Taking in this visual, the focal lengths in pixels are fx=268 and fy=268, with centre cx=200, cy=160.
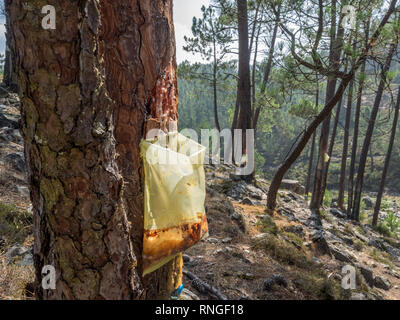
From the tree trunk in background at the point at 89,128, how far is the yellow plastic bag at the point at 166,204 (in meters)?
0.05

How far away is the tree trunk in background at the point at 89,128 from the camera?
894 millimetres

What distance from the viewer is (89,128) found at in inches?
37.4

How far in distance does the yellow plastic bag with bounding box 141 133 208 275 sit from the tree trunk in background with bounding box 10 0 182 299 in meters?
0.05

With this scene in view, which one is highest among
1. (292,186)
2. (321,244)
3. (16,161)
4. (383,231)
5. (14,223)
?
(16,161)

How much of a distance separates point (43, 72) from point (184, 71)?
477 inches

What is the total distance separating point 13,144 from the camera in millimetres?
4664

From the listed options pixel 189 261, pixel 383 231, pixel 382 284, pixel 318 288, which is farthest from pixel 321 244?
pixel 383 231

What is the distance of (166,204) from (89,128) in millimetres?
526

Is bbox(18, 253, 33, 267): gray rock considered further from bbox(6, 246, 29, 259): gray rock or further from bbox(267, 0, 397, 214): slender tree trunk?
bbox(267, 0, 397, 214): slender tree trunk

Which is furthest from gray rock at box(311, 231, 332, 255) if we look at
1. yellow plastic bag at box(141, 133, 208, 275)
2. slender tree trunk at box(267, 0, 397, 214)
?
yellow plastic bag at box(141, 133, 208, 275)

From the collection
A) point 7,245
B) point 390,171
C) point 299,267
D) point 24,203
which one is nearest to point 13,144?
point 24,203

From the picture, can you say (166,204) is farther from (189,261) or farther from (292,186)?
(292,186)

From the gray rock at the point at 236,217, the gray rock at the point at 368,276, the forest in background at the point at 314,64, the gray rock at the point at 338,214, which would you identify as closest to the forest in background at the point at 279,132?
the forest in background at the point at 314,64

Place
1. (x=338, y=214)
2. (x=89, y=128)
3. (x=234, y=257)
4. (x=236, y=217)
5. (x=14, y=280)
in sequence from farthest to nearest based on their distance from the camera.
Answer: (x=338, y=214)
(x=236, y=217)
(x=234, y=257)
(x=14, y=280)
(x=89, y=128)
